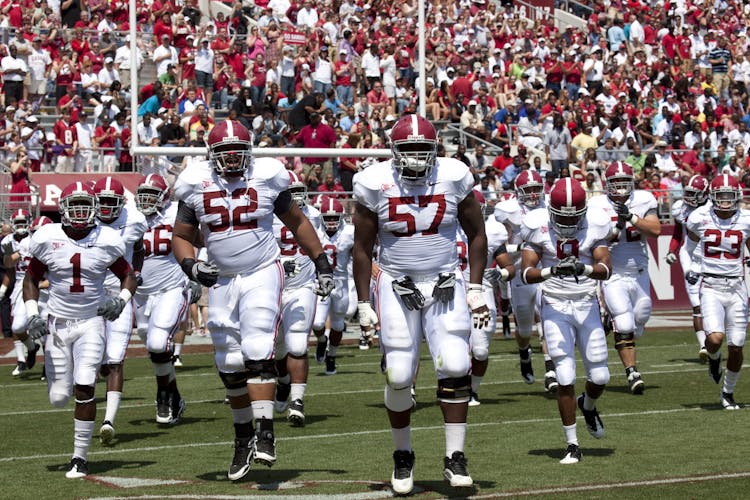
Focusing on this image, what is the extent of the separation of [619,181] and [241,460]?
5828mm

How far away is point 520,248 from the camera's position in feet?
41.5

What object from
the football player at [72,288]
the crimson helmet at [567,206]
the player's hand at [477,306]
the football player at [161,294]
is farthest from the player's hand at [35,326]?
the crimson helmet at [567,206]

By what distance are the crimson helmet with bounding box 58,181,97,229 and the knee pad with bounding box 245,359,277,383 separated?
1750 mm

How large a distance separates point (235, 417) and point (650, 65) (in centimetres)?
2289

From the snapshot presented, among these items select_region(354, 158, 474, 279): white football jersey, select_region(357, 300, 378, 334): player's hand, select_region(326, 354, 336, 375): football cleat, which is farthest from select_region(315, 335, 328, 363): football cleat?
select_region(354, 158, 474, 279): white football jersey

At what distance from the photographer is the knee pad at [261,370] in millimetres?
7820

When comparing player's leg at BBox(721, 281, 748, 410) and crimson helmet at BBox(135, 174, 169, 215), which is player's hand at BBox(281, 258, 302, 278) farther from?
player's leg at BBox(721, 281, 748, 410)

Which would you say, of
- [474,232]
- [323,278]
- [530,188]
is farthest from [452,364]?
[530,188]

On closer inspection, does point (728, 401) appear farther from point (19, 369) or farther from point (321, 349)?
point (19, 369)

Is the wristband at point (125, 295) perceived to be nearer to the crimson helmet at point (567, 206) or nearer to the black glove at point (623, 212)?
the crimson helmet at point (567, 206)

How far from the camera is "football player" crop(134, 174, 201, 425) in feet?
36.0

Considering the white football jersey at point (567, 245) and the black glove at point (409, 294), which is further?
the white football jersey at point (567, 245)

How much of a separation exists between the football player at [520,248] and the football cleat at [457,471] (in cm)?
486

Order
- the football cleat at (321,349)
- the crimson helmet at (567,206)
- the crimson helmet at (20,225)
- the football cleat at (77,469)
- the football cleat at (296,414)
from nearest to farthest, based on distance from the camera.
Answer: the football cleat at (77,469)
the crimson helmet at (567,206)
the football cleat at (296,414)
the football cleat at (321,349)
the crimson helmet at (20,225)
